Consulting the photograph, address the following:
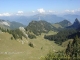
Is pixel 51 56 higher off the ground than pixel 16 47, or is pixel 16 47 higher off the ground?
pixel 51 56

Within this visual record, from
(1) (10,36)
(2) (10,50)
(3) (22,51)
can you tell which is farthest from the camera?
(1) (10,36)

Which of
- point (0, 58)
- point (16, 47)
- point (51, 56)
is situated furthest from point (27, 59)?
point (51, 56)

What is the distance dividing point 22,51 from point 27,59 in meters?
29.3

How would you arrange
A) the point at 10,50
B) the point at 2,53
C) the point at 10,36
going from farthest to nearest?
the point at 10,36, the point at 10,50, the point at 2,53

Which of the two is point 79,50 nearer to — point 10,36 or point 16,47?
point 16,47

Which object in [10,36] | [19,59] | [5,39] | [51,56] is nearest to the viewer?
[51,56]

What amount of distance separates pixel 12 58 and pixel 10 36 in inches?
2315

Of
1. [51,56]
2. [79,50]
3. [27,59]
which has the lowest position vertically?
[27,59]

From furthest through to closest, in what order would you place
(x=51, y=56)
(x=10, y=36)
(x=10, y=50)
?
1. (x=10, y=36)
2. (x=10, y=50)
3. (x=51, y=56)

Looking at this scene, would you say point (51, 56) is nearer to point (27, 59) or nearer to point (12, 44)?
point (27, 59)

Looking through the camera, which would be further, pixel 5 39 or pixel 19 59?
pixel 5 39

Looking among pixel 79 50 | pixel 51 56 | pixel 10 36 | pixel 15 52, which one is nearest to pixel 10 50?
pixel 15 52

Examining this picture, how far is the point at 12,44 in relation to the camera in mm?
177250

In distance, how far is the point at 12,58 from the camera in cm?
13938
